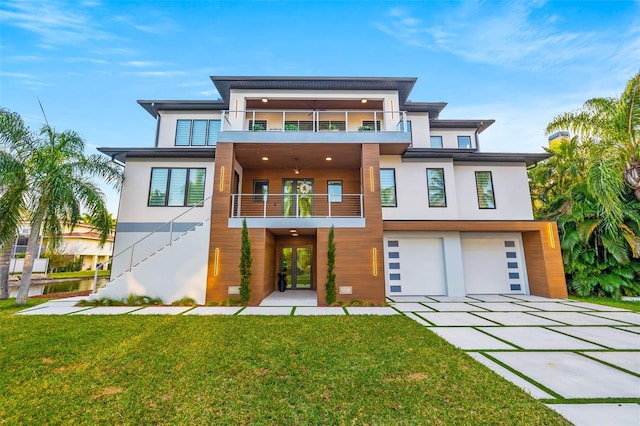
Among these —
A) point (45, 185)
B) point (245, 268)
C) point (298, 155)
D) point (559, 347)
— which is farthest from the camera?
point (298, 155)

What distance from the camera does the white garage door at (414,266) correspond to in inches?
423

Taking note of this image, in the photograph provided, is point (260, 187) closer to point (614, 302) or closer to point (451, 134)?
point (451, 134)

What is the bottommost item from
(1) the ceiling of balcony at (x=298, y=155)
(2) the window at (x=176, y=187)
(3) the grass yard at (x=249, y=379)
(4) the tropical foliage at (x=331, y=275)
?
(3) the grass yard at (x=249, y=379)

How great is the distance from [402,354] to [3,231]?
12.9 metres

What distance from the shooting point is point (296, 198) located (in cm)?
1180

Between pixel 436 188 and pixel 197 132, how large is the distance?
40.6 feet

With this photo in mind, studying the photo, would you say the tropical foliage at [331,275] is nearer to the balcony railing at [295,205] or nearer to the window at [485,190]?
the balcony railing at [295,205]

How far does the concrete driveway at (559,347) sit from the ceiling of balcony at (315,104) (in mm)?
9044

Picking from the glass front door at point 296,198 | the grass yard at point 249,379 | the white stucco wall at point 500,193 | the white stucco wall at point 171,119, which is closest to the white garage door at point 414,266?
the white stucco wall at point 500,193

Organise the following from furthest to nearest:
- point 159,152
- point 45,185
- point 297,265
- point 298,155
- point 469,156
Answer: point 297,265 → point 469,156 → point 159,152 → point 298,155 → point 45,185

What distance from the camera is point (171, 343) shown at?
4.85m

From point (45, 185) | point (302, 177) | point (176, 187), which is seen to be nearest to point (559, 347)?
point (302, 177)

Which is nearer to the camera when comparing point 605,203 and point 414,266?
point 605,203

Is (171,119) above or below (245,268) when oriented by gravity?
above
